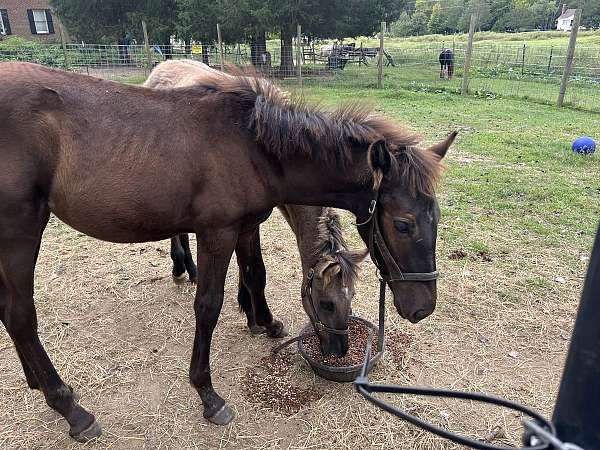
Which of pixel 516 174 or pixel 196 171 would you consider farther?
pixel 516 174

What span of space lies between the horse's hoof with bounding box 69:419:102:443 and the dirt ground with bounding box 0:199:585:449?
4 centimetres

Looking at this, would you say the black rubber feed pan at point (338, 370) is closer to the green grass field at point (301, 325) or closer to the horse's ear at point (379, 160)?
the green grass field at point (301, 325)

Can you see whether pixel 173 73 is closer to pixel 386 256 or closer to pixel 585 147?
pixel 386 256

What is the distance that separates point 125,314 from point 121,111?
6.72 ft

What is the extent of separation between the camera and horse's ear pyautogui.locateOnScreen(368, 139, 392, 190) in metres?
2.07

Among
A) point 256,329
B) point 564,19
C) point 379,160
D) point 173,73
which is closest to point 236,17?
point 173,73

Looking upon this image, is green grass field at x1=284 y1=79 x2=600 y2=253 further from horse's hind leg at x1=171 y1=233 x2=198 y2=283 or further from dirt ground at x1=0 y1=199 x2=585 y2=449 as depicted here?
horse's hind leg at x1=171 y1=233 x2=198 y2=283

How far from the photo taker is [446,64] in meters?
17.4

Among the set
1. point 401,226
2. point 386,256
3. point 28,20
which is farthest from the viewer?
point 28,20

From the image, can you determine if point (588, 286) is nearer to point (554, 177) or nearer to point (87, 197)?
point (87, 197)

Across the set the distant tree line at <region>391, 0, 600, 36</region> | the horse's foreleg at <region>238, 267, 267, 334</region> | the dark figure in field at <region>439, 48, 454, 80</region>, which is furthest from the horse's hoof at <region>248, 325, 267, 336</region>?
the distant tree line at <region>391, 0, 600, 36</region>

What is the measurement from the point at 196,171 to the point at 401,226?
1.07 metres

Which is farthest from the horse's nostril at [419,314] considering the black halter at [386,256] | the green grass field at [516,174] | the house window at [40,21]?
the house window at [40,21]

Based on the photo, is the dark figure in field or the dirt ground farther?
the dark figure in field
